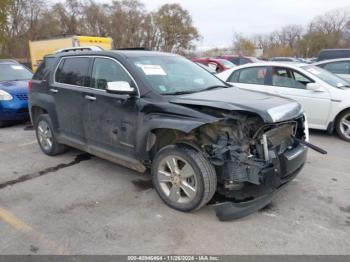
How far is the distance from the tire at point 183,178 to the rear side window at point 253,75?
13.7 ft

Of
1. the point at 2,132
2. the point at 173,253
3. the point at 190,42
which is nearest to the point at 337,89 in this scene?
the point at 173,253

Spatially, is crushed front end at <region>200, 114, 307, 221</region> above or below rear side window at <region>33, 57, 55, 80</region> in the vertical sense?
below

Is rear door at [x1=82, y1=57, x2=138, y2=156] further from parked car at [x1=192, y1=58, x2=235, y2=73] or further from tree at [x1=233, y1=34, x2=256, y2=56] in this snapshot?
tree at [x1=233, y1=34, x2=256, y2=56]

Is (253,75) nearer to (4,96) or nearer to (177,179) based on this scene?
(177,179)

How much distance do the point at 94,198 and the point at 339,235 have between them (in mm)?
2731

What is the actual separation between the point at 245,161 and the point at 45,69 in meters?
3.88

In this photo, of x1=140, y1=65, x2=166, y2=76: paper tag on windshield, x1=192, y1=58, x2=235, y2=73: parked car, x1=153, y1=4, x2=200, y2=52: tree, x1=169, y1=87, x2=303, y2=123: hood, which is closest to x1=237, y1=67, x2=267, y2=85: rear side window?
x1=169, y1=87, x2=303, y2=123: hood

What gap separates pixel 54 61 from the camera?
5.09m

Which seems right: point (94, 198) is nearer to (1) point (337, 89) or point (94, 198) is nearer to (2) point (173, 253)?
(2) point (173, 253)

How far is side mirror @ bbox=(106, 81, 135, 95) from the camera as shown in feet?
11.6

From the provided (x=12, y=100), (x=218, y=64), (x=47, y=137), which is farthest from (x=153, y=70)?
(x=218, y=64)

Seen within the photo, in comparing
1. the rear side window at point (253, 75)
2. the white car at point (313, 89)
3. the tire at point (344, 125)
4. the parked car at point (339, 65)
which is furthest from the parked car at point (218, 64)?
the tire at point (344, 125)

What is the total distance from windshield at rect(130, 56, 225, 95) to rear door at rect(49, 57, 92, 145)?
941 mm

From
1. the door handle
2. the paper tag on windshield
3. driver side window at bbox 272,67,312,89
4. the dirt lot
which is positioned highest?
the paper tag on windshield
